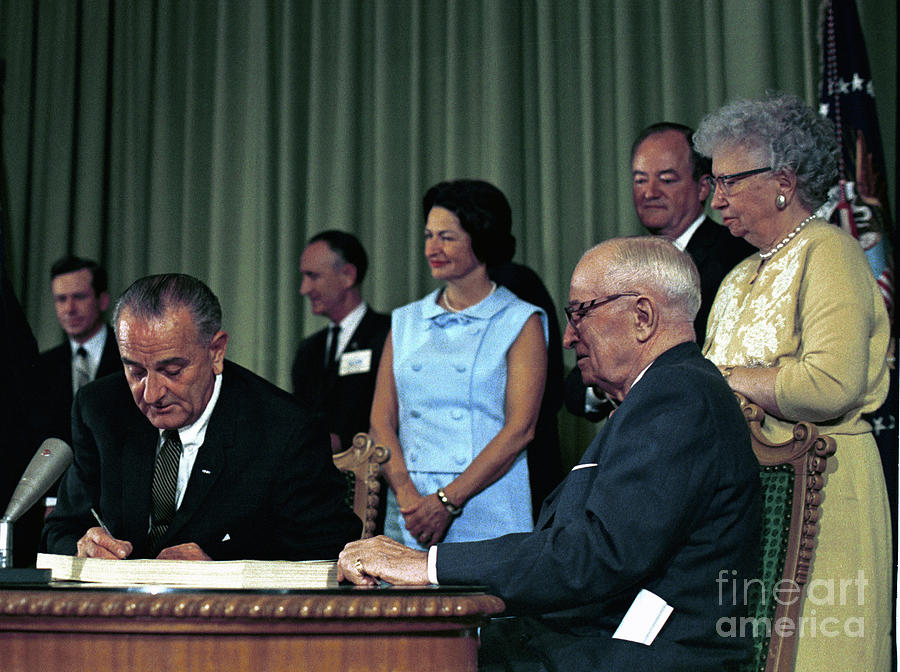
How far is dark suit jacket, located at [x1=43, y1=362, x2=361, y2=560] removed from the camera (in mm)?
2320

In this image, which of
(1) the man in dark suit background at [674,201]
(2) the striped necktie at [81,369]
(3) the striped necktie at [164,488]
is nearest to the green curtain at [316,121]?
(2) the striped necktie at [81,369]

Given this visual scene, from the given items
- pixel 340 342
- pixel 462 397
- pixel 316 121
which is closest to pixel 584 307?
pixel 462 397

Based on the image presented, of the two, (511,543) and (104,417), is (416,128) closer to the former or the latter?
(104,417)

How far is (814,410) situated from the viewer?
2.40 metres

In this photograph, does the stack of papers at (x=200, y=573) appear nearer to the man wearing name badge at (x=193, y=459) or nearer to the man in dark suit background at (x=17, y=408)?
the man wearing name badge at (x=193, y=459)

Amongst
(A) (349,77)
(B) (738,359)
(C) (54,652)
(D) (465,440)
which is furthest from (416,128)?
(C) (54,652)

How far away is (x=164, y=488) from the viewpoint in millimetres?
2373

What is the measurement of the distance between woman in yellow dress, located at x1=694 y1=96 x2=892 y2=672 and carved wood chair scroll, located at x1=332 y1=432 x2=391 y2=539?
0.89 metres

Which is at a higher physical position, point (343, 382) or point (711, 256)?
point (711, 256)

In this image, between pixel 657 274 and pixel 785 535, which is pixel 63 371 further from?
pixel 785 535

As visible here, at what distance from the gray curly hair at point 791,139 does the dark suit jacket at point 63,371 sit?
2.93 m

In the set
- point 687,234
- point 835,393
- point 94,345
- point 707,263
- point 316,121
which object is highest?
point 316,121

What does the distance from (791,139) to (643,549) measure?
1441 mm

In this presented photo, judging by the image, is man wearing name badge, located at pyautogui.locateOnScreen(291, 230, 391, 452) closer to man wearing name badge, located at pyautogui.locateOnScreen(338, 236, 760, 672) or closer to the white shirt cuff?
man wearing name badge, located at pyautogui.locateOnScreen(338, 236, 760, 672)
